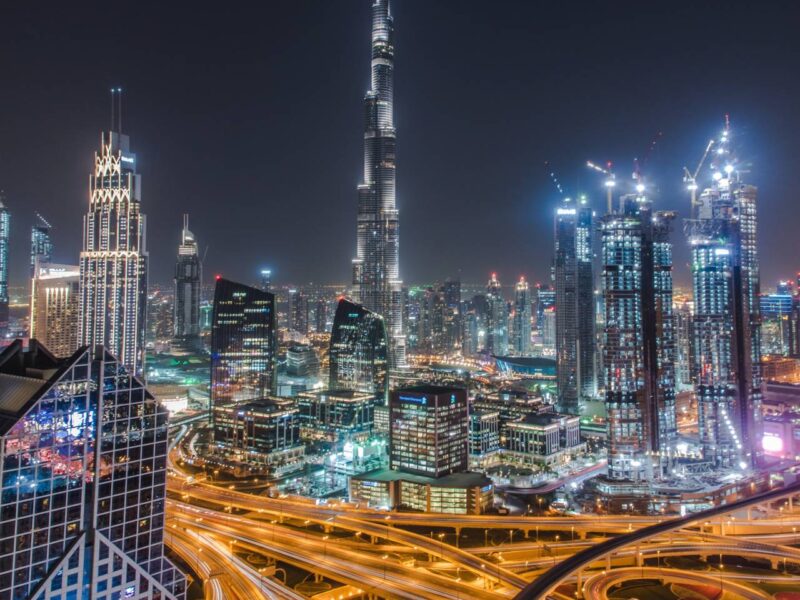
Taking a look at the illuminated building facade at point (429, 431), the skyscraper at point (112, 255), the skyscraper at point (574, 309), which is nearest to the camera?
the illuminated building facade at point (429, 431)

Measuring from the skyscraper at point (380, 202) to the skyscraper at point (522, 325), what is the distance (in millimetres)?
24997

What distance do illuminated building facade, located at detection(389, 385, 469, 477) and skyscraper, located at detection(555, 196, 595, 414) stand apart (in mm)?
30987

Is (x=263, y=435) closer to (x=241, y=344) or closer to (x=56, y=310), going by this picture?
(x=241, y=344)

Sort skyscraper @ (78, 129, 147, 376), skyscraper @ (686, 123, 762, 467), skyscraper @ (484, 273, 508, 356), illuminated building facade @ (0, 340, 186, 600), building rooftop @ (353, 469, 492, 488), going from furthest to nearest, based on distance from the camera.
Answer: skyscraper @ (484, 273, 508, 356), skyscraper @ (78, 129, 147, 376), skyscraper @ (686, 123, 762, 467), building rooftop @ (353, 469, 492, 488), illuminated building facade @ (0, 340, 186, 600)

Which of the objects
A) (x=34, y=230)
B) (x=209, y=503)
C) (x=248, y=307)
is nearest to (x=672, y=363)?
(x=209, y=503)

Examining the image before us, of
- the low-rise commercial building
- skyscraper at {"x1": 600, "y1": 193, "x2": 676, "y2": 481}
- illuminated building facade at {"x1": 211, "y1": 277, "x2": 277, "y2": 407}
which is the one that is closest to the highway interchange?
the low-rise commercial building

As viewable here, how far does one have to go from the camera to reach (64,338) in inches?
2717

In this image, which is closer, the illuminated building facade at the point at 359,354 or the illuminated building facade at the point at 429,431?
the illuminated building facade at the point at 429,431

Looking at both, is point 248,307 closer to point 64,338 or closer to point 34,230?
point 64,338

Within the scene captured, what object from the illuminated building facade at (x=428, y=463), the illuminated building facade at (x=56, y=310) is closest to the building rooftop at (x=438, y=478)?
the illuminated building facade at (x=428, y=463)

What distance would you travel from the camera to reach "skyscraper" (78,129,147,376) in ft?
217

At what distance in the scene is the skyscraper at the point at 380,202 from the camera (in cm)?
10406

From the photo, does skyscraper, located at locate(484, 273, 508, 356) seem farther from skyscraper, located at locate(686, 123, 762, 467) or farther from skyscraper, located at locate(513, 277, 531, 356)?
skyscraper, located at locate(686, 123, 762, 467)

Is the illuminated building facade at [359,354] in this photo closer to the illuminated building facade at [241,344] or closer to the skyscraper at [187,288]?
the illuminated building facade at [241,344]
